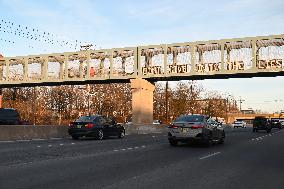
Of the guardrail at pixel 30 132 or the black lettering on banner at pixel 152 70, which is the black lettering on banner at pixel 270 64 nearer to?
the black lettering on banner at pixel 152 70

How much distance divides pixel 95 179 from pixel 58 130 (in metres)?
20.2

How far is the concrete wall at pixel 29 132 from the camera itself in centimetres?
2422

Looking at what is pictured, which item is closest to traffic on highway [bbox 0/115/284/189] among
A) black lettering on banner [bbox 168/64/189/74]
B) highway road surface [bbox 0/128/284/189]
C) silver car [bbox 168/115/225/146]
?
highway road surface [bbox 0/128/284/189]

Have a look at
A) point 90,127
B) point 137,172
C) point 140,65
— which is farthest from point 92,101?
point 137,172

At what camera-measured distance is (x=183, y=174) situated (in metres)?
10.3

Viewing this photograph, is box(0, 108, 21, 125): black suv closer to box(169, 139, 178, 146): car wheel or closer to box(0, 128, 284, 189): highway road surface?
box(169, 139, 178, 146): car wheel

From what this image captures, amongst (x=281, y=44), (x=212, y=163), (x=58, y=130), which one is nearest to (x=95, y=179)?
(x=212, y=163)

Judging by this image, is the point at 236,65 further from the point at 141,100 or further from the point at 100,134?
the point at 100,134

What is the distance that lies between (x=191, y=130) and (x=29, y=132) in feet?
36.8

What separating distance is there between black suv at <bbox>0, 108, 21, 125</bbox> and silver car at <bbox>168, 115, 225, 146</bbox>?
15710 mm

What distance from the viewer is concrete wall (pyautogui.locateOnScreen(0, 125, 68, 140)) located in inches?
953

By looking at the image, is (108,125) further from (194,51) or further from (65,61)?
(65,61)

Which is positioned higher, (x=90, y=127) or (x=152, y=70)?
(x=152, y=70)

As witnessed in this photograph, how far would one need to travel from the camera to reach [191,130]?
64.4 feet
